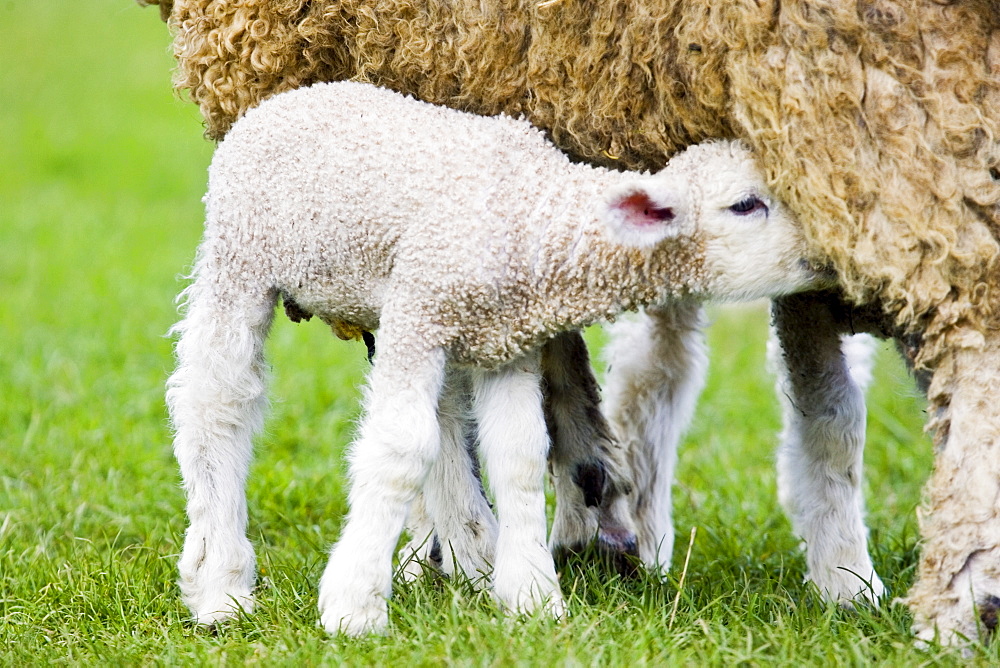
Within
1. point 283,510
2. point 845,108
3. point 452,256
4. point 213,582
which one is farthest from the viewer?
point 283,510

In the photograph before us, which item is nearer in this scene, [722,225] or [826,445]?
[722,225]

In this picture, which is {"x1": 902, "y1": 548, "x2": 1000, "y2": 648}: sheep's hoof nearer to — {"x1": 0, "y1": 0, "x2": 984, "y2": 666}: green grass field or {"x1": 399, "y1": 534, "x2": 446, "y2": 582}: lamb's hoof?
{"x1": 0, "y1": 0, "x2": 984, "y2": 666}: green grass field

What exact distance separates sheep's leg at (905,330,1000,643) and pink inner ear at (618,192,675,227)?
75 cm

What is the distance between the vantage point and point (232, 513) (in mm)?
3770

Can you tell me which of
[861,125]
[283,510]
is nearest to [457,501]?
[283,510]

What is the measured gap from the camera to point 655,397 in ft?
15.1

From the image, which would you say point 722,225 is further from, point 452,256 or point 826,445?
point 826,445

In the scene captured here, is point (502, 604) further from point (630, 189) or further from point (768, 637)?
point (630, 189)

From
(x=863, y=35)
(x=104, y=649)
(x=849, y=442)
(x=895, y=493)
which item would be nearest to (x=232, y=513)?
(x=104, y=649)

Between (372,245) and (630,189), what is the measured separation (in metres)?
0.71

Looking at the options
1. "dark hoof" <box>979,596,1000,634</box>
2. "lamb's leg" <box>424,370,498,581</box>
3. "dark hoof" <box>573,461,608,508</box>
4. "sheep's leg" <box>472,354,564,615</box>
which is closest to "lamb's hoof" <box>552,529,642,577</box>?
"dark hoof" <box>573,461,608,508</box>

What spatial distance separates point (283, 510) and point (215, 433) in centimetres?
131

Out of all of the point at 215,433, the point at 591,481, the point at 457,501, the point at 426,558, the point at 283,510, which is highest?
the point at 215,433

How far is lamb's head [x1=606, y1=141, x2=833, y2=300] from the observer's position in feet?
10.2
